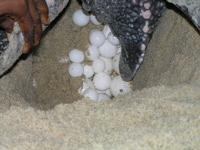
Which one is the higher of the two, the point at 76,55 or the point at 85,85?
the point at 76,55

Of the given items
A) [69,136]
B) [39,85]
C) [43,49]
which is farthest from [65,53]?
[69,136]

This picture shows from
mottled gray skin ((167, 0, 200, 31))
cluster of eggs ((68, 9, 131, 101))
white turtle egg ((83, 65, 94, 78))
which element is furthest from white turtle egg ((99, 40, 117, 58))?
mottled gray skin ((167, 0, 200, 31))

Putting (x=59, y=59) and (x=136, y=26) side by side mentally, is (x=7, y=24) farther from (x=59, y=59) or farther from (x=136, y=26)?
(x=59, y=59)

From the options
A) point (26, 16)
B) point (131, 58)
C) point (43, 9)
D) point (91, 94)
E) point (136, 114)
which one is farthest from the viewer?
point (91, 94)

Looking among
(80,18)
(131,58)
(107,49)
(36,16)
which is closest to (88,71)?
(107,49)

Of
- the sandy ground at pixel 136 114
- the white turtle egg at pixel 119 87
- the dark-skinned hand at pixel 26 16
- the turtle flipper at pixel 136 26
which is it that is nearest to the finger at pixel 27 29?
the dark-skinned hand at pixel 26 16

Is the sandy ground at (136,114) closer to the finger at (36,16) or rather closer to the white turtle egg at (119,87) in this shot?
the white turtle egg at (119,87)
